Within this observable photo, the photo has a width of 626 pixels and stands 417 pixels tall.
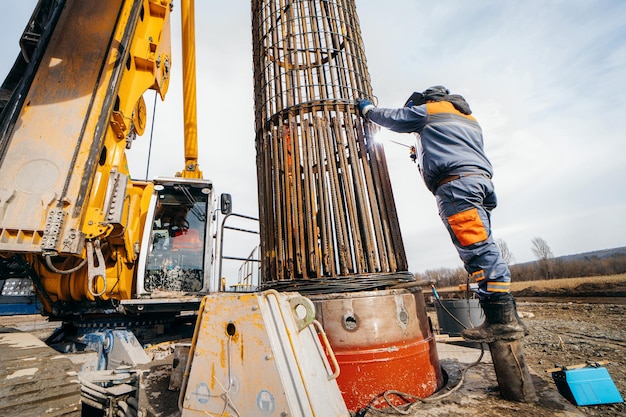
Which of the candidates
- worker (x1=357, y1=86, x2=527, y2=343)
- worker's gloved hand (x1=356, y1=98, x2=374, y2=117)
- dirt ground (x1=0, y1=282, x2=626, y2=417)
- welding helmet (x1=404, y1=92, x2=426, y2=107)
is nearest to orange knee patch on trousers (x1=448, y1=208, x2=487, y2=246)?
worker (x1=357, y1=86, x2=527, y2=343)

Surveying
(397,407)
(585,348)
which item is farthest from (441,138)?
(585,348)

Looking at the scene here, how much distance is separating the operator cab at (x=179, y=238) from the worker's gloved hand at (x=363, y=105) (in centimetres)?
330

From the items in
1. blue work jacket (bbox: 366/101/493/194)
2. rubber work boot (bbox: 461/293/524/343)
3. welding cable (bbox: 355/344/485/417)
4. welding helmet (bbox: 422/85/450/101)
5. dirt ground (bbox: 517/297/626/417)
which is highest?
welding helmet (bbox: 422/85/450/101)

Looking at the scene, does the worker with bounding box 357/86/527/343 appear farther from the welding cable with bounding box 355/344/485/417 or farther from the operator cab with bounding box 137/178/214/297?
the operator cab with bounding box 137/178/214/297

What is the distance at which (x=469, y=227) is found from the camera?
2.18m

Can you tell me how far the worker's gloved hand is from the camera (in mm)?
2911

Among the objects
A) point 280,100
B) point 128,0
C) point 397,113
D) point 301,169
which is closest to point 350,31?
point 280,100

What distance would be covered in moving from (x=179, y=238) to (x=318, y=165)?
342cm

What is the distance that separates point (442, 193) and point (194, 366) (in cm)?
209

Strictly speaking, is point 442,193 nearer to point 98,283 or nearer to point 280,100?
point 280,100

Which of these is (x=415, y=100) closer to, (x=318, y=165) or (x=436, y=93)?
(x=436, y=93)

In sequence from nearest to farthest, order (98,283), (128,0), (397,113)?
(397,113)
(128,0)
(98,283)

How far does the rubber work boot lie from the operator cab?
409cm

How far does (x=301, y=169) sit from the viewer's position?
2.95 m
